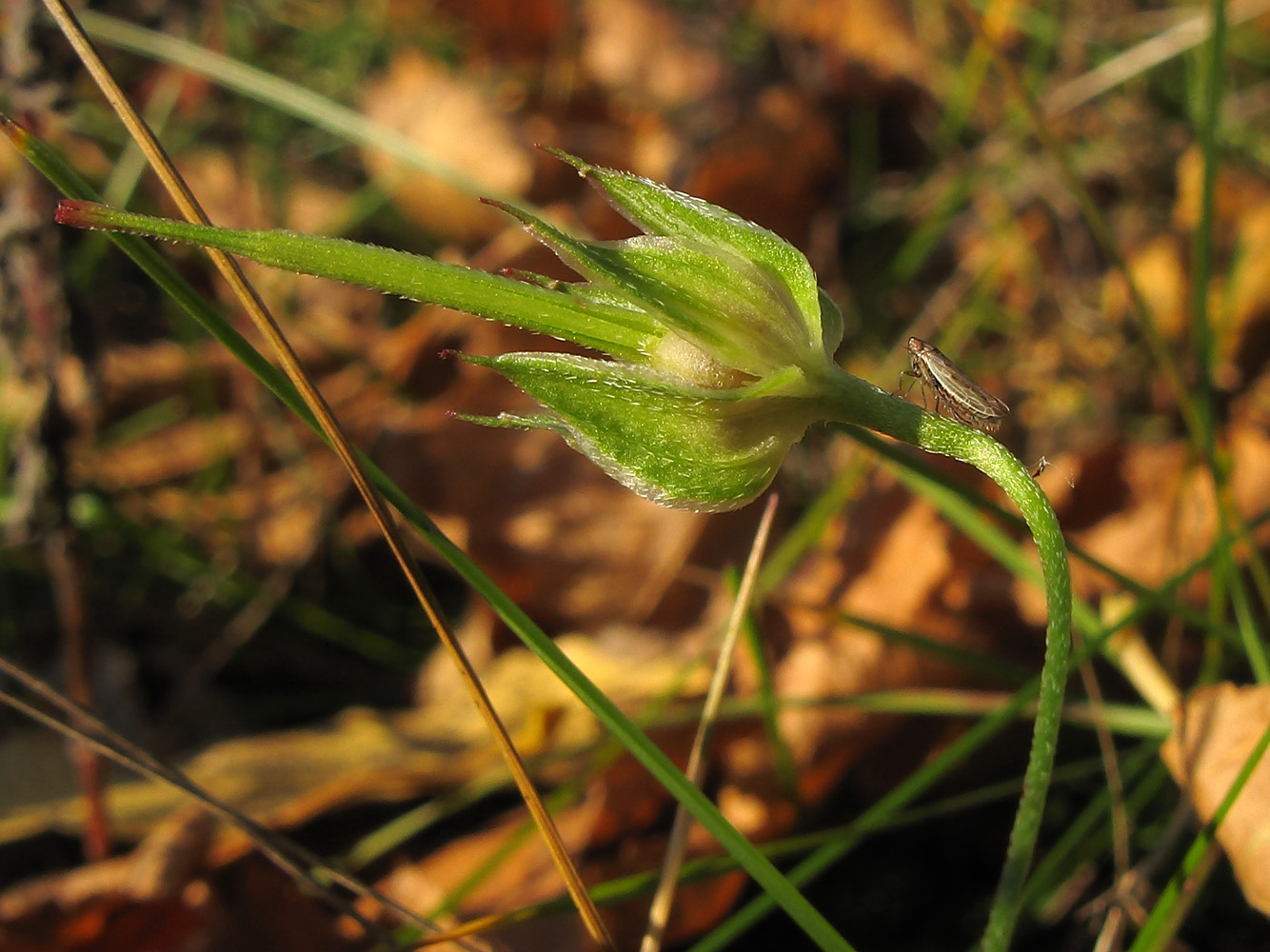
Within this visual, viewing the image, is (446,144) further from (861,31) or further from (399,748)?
(399,748)

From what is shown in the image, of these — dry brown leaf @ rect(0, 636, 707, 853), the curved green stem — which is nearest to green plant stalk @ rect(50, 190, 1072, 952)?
the curved green stem

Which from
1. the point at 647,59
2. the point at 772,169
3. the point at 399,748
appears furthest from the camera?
the point at 647,59

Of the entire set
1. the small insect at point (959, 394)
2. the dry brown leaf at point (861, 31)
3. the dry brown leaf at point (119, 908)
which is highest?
the dry brown leaf at point (861, 31)

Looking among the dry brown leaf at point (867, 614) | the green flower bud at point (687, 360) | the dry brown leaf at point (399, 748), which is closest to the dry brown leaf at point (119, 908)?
the dry brown leaf at point (399, 748)

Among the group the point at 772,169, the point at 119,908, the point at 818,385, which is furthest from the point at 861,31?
the point at 119,908

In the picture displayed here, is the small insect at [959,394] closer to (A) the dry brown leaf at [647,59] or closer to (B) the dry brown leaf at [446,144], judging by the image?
(B) the dry brown leaf at [446,144]

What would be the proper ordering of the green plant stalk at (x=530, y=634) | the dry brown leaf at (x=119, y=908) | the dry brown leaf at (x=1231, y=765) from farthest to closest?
1. the dry brown leaf at (x=119, y=908)
2. the dry brown leaf at (x=1231, y=765)
3. the green plant stalk at (x=530, y=634)
